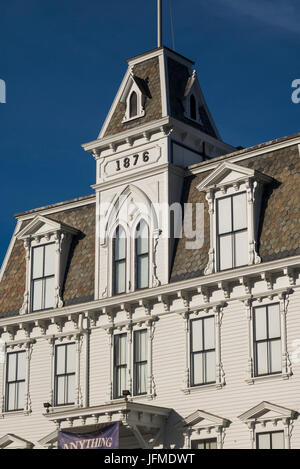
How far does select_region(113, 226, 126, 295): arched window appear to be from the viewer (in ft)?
135

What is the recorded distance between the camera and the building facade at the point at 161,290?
119 feet

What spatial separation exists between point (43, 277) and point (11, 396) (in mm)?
5051

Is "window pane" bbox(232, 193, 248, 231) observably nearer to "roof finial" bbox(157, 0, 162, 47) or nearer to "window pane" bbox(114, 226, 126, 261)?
"window pane" bbox(114, 226, 126, 261)

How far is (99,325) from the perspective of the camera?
41.3 meters

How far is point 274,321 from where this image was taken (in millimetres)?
36062

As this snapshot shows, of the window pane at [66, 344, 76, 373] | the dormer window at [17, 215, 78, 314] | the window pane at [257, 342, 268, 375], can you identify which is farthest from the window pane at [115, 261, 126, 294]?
the window pane at [257, 342, 268, 375]

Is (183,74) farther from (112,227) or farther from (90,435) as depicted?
(90,435)

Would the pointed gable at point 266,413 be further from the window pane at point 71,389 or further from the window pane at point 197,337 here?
the window pane at point 71,389

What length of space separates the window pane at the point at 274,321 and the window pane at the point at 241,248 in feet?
6.65

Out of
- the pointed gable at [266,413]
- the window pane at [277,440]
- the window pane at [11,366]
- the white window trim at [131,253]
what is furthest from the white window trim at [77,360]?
the window pane at [277,440]
